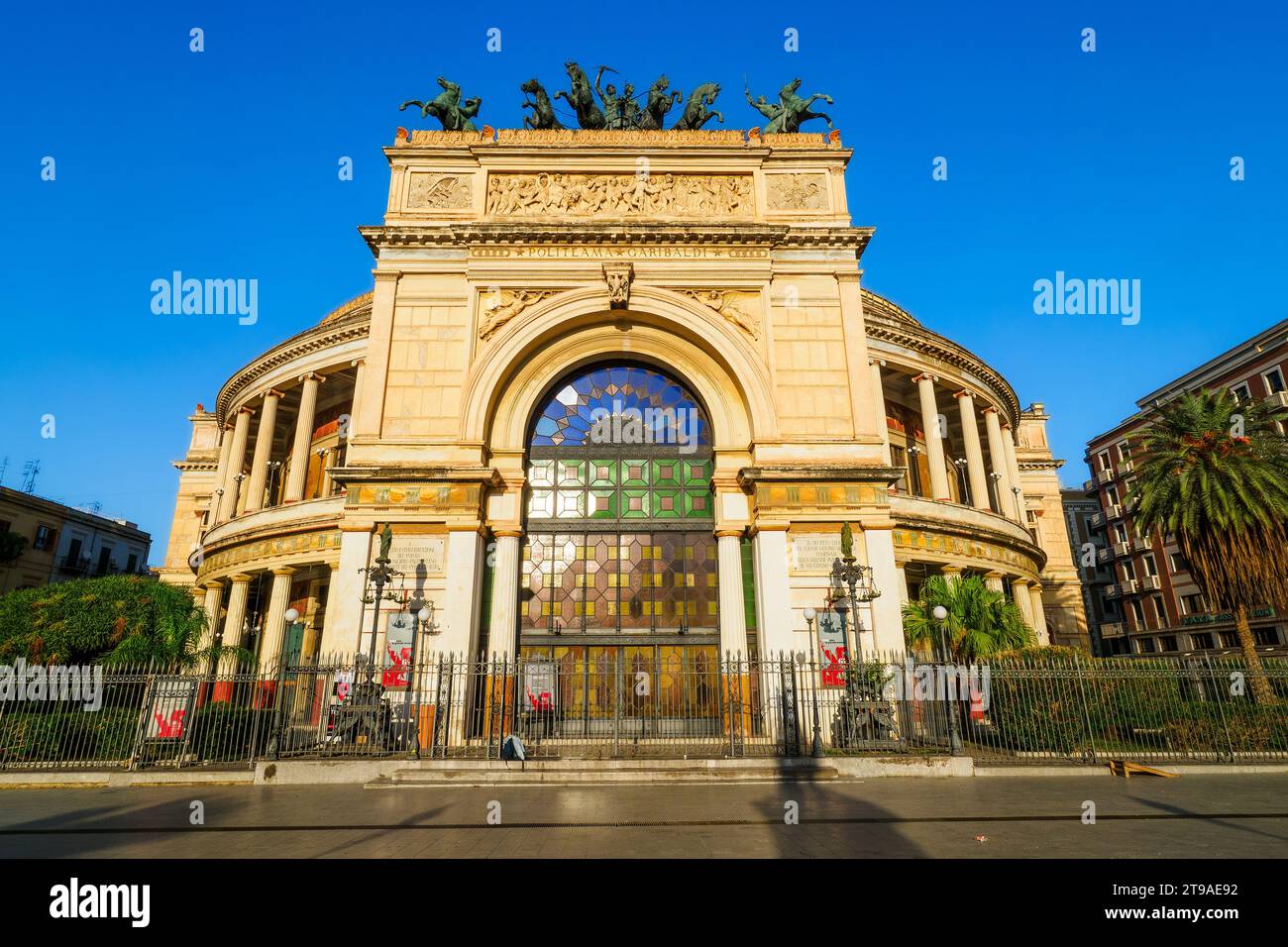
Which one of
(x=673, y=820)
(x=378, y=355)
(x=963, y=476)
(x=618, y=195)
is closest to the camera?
(x=673, y=820)

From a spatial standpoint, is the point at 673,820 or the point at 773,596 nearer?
the point at 673,820

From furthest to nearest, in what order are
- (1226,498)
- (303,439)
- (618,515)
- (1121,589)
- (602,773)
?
(1121,589) < (303,439) < (1226,498) < (618,515) < (602,773)

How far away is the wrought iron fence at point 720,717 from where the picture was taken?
46.3 feet

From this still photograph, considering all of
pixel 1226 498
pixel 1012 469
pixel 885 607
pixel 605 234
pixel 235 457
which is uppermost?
pixel 605 234

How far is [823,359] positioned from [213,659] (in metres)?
19.4

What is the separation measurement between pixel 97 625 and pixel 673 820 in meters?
17.5

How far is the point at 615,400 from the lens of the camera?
2178 cm

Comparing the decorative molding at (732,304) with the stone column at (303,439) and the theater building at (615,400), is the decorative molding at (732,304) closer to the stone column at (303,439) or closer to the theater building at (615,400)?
the theater building at (615,400)

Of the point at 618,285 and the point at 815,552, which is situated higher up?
the point at 618,285

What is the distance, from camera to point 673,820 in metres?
8.76

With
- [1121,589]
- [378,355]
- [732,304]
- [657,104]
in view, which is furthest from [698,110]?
[1121,589]

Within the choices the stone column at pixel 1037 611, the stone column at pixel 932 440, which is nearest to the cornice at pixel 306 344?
the stone column at pixel 932 440

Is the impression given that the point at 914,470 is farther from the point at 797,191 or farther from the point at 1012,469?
the point at 797,191
